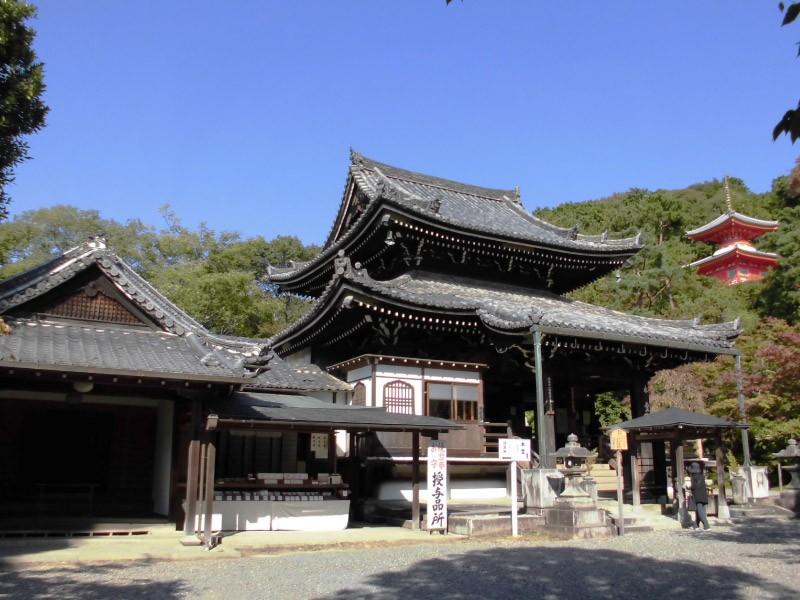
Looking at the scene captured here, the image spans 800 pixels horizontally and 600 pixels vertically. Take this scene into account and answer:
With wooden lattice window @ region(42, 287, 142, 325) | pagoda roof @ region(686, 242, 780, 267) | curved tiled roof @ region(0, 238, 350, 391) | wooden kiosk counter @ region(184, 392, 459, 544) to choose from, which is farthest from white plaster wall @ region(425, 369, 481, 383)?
pagoda roof @ region(686, 242, 780, 267)

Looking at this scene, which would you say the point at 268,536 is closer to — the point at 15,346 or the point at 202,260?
the point at 15,346

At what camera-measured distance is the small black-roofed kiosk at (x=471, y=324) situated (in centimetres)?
1744

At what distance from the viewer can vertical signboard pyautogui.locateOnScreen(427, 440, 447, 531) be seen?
1360 centimetres

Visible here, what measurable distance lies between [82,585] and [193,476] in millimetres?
3879

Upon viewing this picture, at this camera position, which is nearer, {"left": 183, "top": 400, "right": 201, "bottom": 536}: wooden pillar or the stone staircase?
{"left": 183, "top": 400, "right": 201, "bottom": 536}: wooden pillar

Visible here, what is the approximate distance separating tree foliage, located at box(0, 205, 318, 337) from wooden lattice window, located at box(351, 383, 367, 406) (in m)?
20.8

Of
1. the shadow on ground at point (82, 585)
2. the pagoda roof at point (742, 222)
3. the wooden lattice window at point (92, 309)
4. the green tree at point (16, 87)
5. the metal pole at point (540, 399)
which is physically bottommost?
the shadow on ground at point (82, 585)

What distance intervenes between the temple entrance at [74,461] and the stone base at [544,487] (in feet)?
28.0

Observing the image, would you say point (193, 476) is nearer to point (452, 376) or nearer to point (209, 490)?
point (209, 490)

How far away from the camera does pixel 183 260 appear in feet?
153

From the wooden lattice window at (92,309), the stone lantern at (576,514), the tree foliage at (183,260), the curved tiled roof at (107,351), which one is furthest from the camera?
the tree foliage at (183,260)

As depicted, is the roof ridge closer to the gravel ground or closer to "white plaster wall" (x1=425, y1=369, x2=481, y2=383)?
"white plaster wall" (x1=425, y1=369, x2=481, y2=383)

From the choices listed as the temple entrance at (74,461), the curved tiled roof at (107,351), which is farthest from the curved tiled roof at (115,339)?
the temple entrance at (74,461)

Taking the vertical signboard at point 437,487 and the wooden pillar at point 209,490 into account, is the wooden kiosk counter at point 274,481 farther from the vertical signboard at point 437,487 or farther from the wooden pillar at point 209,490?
the vertical signboard at point 437,487
